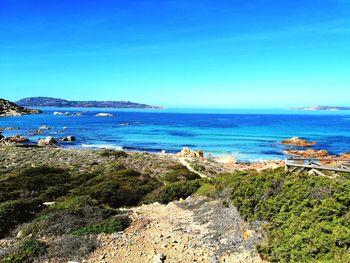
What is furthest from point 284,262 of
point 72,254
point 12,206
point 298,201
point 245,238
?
point 12,206

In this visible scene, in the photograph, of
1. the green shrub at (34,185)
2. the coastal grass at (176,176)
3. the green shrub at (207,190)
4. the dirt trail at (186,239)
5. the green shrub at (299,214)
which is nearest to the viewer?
the green shrub at (299,214)

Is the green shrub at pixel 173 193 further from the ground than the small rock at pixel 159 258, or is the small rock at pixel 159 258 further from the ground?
the small rock at pixel 159 258

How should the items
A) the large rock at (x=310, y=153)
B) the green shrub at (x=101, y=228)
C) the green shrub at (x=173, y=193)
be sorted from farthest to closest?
the large rock at (x=310, y=153), the green shrub at (x=173, y=193), the green shrub at (x=101, y=228)

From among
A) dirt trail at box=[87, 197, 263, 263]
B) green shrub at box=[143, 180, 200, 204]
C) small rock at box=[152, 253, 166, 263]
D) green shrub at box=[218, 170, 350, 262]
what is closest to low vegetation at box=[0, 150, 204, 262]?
green shrub at box=[143, 180, 200, 204]

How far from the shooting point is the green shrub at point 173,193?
18.0 metres

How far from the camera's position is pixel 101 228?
1216 centimetres

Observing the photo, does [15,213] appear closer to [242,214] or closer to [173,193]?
[173,193]

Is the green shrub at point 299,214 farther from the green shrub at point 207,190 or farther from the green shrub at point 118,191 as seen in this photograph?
the green shrub at point 118,191

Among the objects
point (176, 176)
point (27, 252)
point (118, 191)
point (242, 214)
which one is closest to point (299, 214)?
point (242, 214)

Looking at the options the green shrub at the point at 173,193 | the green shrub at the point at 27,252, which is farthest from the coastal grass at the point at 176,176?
the green shrub at the point at 27,252

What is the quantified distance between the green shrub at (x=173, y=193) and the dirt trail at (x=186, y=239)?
359 cm

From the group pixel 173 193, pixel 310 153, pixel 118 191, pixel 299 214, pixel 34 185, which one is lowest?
pixel 310 153

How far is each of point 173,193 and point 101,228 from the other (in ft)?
22.0

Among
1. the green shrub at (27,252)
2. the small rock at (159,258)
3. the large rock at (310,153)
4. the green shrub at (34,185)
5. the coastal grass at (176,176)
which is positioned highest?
the small rock at (159,258)
